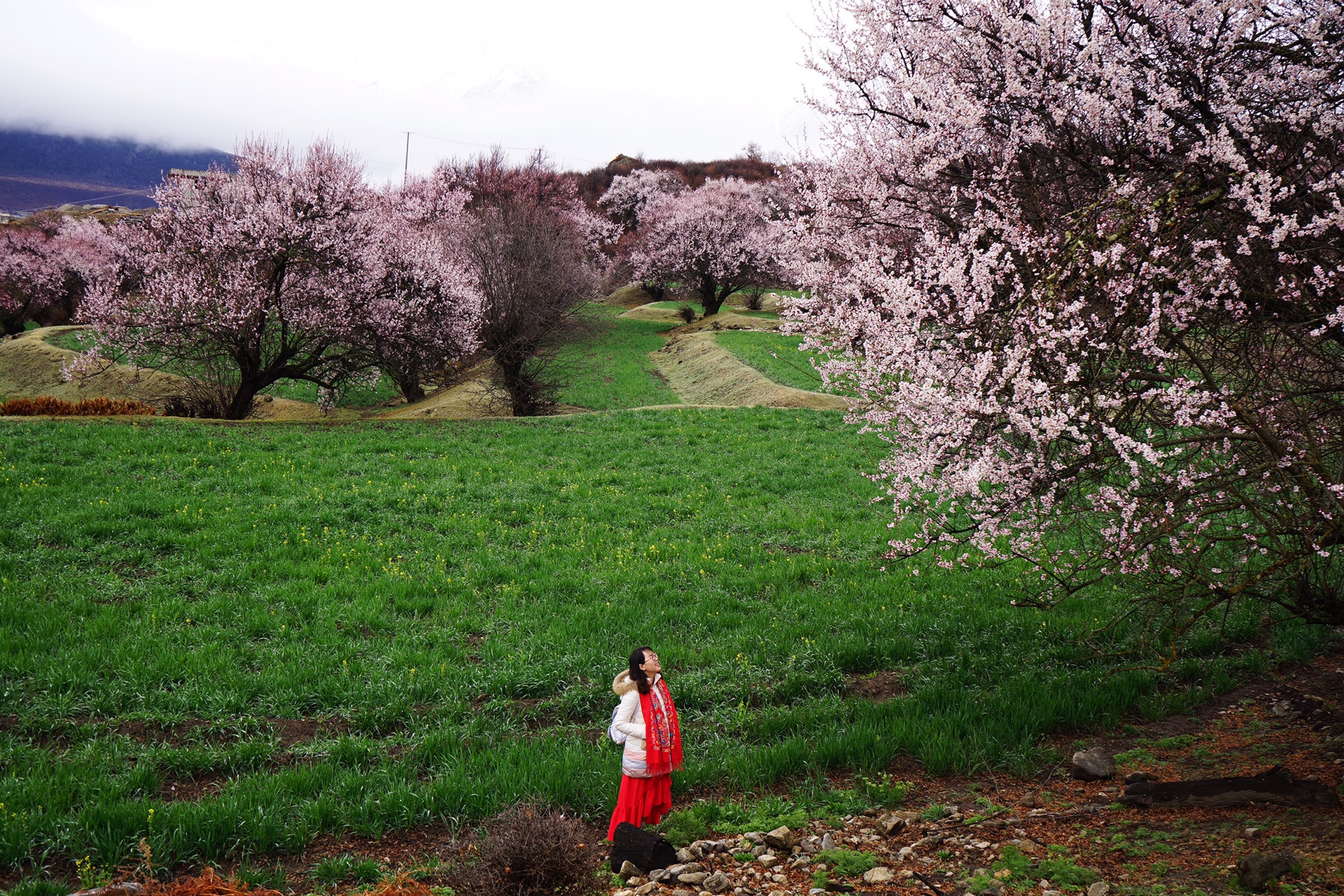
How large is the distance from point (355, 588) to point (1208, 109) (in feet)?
31.4

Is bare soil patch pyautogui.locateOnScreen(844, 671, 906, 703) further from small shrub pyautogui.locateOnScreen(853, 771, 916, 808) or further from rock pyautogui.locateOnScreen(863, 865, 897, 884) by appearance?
rock pyautogui.locateOnScreen(863, 865, 897, 884)

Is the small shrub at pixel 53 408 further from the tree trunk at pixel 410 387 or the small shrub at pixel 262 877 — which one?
the small shrub at pixel 262 877

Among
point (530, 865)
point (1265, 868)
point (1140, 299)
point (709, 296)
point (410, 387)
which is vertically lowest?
point (530, 865)

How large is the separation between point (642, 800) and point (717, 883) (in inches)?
32.8

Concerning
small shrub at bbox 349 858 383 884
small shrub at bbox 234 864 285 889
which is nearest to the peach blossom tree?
small shrub at bbox 349 858 383 884

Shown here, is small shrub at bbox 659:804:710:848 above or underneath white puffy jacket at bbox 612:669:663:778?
underneath

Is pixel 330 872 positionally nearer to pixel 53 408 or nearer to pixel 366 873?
pixel 366 873

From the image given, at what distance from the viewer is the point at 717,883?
4.28 metres

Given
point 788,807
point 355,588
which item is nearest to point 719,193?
point 355,588

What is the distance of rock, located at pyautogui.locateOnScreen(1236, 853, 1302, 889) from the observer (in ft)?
12.0

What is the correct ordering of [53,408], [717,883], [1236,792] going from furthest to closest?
[53,408] < [1236,792] < [717,883]

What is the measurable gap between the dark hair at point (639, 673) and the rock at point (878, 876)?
1688 mm

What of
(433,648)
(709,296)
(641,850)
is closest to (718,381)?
(709,296)

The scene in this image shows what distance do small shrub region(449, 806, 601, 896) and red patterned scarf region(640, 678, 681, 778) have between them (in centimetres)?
71
